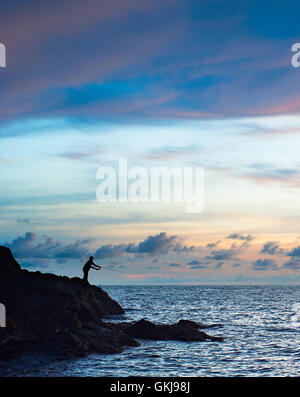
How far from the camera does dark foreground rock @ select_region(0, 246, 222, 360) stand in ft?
95.2

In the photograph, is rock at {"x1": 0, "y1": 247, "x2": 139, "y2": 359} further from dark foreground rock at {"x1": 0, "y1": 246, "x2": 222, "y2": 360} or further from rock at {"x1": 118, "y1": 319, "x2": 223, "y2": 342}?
rock at {"x1": 118, "y1": 319, "x2": 223, "y2": 342}

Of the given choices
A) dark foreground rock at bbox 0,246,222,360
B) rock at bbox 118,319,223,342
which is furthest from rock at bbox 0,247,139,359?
rock at bbox 118,319,223,342

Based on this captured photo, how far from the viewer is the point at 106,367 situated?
2709 cm

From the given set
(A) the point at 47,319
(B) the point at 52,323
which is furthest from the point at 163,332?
(A) the point at 47,319

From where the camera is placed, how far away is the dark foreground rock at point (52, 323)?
95.2 feet

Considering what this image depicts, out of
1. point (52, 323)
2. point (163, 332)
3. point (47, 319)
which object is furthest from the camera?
point (163, 332)

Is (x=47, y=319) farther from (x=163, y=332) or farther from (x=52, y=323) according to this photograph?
(x=163, y=332)

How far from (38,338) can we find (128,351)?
260 inches

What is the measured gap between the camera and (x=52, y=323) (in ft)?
104

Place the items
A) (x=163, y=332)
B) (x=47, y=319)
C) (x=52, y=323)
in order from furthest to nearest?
(x=163, y=332)
(x=47, y=319)
(x=52, y=323)
